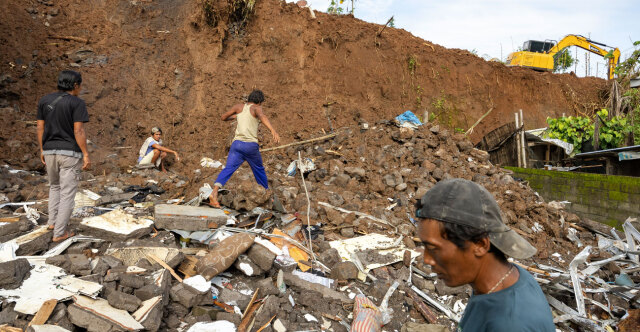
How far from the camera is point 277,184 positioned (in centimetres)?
761

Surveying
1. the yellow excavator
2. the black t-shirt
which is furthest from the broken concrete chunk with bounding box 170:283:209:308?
the yellow excavator

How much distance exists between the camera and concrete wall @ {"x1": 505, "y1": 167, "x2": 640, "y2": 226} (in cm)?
787

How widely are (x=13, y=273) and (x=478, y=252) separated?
12.4 feet

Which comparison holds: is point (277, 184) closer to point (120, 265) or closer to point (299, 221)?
point (299, 221)

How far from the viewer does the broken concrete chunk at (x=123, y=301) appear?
3018 millimetres

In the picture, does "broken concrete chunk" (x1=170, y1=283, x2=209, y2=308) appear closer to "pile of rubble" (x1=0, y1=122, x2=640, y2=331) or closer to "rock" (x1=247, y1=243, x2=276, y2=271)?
"pile of rubble" (x1=0, y1=122, x2=640, y2=331)

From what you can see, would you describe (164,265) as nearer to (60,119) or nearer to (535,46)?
(60,119)

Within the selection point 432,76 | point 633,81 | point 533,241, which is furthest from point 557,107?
point 533,241

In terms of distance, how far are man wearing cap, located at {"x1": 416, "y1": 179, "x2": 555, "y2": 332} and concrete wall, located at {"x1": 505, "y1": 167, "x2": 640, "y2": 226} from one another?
8.91 metres

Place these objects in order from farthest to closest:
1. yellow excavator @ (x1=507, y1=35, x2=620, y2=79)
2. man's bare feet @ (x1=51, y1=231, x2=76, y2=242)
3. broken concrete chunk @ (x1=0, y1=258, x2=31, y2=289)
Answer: yellow excavator @ (x1=507, y1=35, x2=620, y2=79) → man's bare feet @ (x1=51, y1=231, x2=76, y2=242) → broken concrete chunk @ (x1=0, y1=258, x2=31, y2=289)

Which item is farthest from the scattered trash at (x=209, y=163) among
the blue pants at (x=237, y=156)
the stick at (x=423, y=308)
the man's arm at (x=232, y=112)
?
the stick at (x=423, y=308)

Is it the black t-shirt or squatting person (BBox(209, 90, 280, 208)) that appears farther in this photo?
squatting person (BBox(209, 90, 280, 208))

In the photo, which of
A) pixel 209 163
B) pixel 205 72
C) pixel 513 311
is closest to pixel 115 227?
pixel 513 311

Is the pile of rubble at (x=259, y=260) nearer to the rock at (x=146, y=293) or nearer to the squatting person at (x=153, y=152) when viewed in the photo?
the rock at (x=146, y=293)
